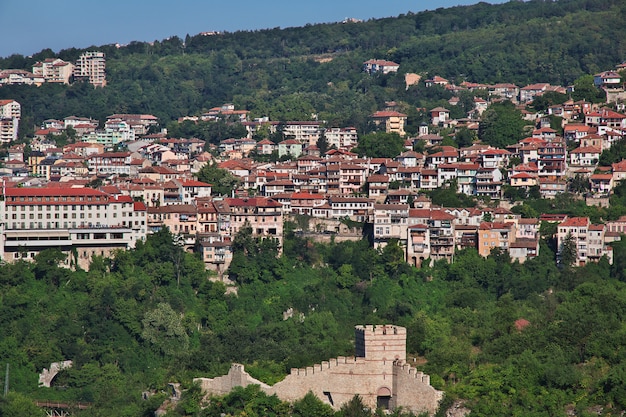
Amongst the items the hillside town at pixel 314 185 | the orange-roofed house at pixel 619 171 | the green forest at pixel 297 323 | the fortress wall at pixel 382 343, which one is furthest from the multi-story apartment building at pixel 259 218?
the fortress wall at pixel 382 343

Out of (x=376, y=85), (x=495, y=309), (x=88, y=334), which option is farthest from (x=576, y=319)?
(x=376, y=85)

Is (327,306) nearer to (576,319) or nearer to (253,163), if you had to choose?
(576,319)

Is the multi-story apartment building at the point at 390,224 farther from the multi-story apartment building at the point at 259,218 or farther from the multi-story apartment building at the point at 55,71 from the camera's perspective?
the multi-story apartment building at the point at 55,71

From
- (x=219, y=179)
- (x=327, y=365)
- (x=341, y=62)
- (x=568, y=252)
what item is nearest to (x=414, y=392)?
(x=327, y=365)

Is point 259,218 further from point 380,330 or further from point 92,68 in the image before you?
point 92,68

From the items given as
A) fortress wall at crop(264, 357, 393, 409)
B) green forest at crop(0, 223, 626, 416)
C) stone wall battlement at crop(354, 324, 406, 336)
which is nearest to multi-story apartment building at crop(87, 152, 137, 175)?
green forest at crop(0, 223, 626, 416)

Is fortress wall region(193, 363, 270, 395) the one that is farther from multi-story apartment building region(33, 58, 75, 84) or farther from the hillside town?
multi-story apartment building region(33, 58, 75, 84)
